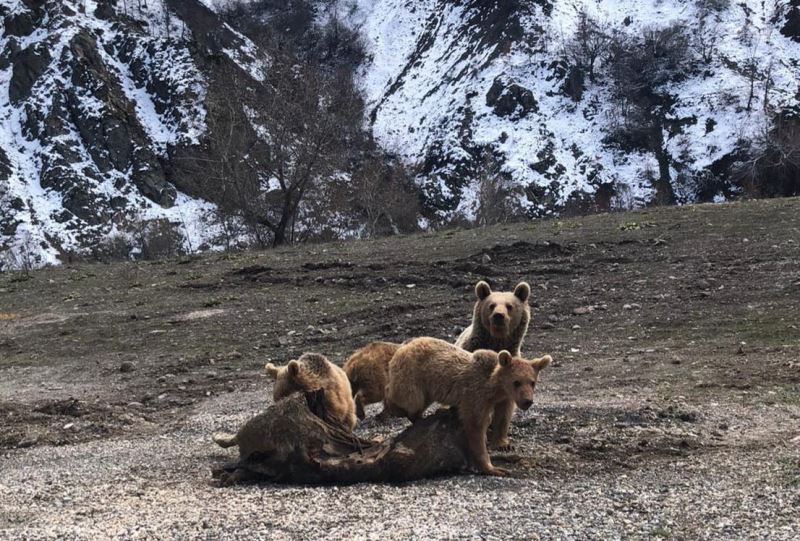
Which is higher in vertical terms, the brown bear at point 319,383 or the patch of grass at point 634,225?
the patch of grass at point 634,225

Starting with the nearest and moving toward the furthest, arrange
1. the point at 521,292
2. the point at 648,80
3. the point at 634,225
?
the point at 521,292 → the point at 634,225 → the point at 648,80

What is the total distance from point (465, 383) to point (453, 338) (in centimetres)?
524

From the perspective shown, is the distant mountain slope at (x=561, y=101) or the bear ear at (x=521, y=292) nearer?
the bear ear at (x=521, y=292)

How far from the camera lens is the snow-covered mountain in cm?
5869

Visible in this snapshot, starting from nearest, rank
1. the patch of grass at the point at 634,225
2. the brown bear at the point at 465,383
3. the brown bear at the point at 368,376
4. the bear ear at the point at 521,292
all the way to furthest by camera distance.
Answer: the brown bear at the point at 465,383, the bear ear at the point at 521,292, the brown bear at the point at 368,376, the patch of grass at the point at 634,225

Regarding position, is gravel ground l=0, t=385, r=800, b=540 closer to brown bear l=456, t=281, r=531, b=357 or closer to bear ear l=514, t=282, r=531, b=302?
brown bear l=456, t=281, r=531, b=357

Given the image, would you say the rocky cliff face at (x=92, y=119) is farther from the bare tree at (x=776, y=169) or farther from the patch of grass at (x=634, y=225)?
the patch of grass at (x=634, y=225)

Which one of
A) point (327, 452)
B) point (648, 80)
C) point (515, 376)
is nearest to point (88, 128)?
point (648, 80)

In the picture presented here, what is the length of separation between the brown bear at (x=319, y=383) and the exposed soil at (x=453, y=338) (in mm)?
677

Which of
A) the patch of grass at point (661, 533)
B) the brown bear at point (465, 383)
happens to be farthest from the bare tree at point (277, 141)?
the patch of grass at point (661, 533)

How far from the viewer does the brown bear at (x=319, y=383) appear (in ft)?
19.5

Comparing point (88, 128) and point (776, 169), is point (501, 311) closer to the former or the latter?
point (776, 169)

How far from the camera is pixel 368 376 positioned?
283 inches

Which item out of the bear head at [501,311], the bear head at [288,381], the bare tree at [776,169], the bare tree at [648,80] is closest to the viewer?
the bear head at [288,381]
